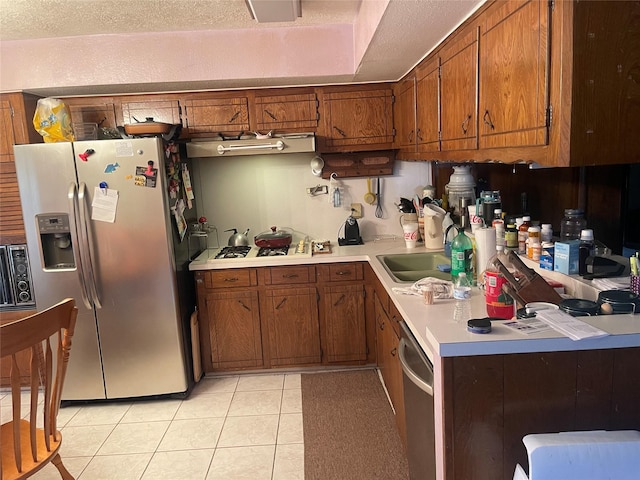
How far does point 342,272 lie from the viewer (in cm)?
320

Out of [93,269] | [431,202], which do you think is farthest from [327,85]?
[93,269]

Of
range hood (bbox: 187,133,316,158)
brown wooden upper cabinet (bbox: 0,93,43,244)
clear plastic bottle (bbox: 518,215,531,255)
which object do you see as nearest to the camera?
clear plastic bottle (bbox: 518,215,531,255)

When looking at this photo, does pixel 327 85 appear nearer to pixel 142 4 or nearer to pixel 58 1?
pixel 142 4

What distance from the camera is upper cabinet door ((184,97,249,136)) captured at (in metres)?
3.25

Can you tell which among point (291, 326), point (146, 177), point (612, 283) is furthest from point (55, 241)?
point (612, 283)

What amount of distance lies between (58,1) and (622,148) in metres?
2.56

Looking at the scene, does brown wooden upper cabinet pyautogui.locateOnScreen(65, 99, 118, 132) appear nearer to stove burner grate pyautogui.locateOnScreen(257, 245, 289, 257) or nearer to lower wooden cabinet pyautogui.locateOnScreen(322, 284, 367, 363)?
stove burner grate pyautogui.locateOnScreen(257, 245, 289, 257)

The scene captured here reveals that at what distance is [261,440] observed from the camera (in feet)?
8.36

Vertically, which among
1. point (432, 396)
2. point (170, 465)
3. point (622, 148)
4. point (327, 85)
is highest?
point (327, 85)

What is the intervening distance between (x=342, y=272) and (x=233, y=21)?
1.74 meters

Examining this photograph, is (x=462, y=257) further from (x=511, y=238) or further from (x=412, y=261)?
(x=412, y=261)

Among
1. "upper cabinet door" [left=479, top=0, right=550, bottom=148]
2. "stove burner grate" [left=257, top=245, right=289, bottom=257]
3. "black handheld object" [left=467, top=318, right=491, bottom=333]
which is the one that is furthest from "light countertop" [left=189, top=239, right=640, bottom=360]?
"stove burner grate" [left=257, top=245, right=289, bottom=257]

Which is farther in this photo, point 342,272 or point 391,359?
point 342,272

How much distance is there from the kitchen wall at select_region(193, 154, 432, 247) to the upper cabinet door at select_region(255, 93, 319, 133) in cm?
36
